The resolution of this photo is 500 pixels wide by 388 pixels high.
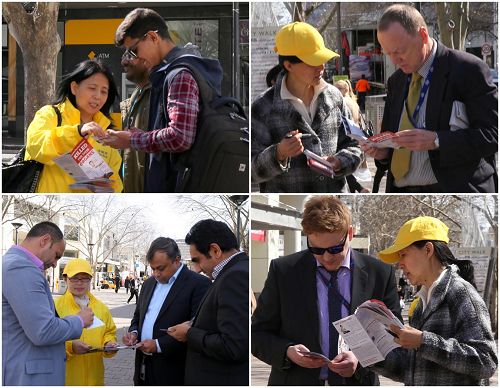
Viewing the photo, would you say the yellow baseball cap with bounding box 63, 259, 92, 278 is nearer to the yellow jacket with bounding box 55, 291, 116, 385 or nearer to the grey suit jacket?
the yellow jacket with bounding box 55, 291, 116, 385

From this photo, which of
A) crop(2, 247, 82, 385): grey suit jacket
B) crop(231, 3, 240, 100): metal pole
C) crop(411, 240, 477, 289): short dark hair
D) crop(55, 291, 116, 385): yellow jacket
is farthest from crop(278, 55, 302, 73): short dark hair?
crop(231, 3, 240, 100): metal pole

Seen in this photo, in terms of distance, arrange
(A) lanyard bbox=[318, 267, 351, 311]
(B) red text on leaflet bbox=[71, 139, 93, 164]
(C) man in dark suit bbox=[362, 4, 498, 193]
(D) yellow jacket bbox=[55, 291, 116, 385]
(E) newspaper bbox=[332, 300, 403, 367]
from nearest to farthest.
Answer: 1. (E) newspaper bbox=[332, 300, 403, 367]
2. (A) lanyard bbox=[318, 267, 351, 311]
3. (C) man in dark suit bbox=[362, 4, 498, 193]
4. (B) red text on leaflet bbox=[71, 139, 93, 164]
5. (D) yellow jacket bbox=[55, 291, 116, 385]

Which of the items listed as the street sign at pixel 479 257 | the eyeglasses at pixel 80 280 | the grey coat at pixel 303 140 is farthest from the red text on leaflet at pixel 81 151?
the street sign at pixel 479 257

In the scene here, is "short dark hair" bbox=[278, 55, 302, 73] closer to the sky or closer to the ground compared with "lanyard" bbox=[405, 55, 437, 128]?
closer to the sky

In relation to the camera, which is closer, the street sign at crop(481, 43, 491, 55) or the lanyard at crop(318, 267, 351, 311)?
the lanyard at crop(318, 267, 351, 311)

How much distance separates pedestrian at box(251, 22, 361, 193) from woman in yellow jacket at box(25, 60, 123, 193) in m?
1.00

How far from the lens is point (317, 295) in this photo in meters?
4.56

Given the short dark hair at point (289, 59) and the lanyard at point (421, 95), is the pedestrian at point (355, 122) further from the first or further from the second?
the short dark hair at point (289, 59)

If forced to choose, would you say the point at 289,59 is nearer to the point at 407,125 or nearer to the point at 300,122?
the point at 300,122

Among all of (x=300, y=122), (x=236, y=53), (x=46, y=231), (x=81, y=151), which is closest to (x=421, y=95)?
(x=300, y=122)

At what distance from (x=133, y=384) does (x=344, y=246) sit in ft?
6.24

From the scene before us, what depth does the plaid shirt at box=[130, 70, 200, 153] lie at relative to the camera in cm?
472

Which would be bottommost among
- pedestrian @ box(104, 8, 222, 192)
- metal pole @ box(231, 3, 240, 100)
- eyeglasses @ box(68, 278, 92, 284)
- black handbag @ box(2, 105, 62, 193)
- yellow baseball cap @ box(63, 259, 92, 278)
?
eyeglasses @ box(68, 278, 92, 284)

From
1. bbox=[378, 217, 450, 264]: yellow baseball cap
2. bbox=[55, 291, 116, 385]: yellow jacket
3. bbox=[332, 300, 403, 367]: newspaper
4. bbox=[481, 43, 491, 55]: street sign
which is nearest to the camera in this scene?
bbox=[332, 300, 403, 367]: newspaper
